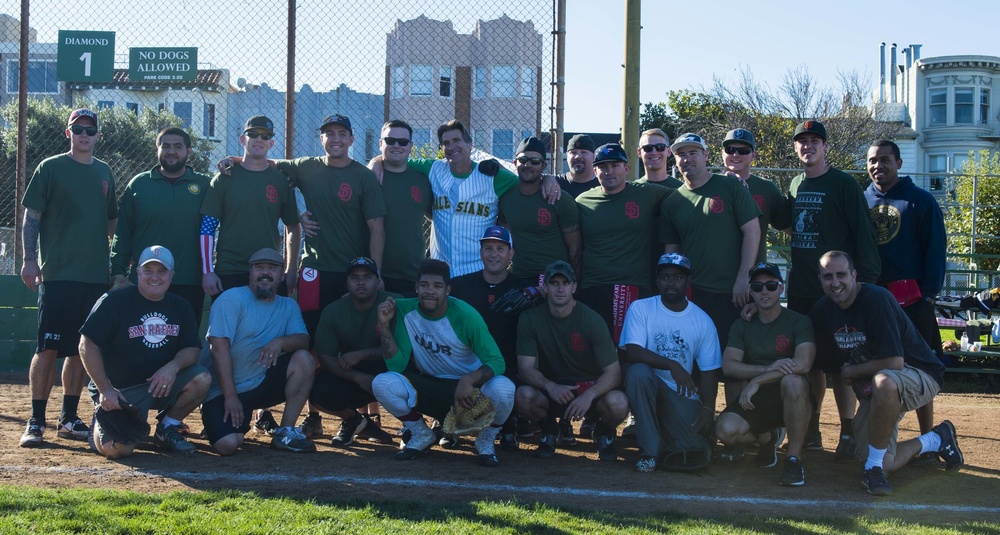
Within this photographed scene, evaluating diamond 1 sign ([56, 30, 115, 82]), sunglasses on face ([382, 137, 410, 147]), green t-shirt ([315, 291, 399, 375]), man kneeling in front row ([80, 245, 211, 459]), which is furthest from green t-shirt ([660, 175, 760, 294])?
diamond 1 sign ([56, 30, 115, 82])

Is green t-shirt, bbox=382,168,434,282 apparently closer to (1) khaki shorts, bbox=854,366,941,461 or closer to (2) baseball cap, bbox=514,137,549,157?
(2) baseball cap, bbox=514,137,549,157

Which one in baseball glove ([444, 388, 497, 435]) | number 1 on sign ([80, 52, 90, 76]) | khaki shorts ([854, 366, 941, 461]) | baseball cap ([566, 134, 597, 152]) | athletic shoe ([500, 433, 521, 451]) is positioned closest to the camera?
khaki shorts ([854, 366, 941, 461])

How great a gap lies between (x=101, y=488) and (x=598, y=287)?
3495 millimetres

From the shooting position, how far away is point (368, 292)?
6531 mm

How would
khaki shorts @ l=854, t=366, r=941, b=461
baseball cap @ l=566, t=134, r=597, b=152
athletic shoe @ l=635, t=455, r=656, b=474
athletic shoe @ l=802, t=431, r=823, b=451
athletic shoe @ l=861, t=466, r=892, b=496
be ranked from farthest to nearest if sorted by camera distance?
baseball cap @ l=566, t=134, r=597, b=152 < athletic shoe @ l=802, t=431, r=823, b=451 < athletic shoe @ l=635, t=455, r=656, b=474 < khaki shorts @ l=854, t=366, r=941, b=461 < athletic shoe @ l=861, t=466, r=892, b=496

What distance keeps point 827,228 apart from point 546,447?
2.46m

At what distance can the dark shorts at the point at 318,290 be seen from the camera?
22.7 feet

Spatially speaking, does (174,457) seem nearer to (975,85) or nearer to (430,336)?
(430,336)

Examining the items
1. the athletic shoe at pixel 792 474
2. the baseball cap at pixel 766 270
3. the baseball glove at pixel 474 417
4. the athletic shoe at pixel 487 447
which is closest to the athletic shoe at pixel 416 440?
the baseball glove at pixel 474 417

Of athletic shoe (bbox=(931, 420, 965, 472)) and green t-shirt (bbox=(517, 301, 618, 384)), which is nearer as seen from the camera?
athletic shoe (bbox=(931, 420, 965, 472))

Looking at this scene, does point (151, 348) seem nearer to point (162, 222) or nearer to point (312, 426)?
point (162, 222)

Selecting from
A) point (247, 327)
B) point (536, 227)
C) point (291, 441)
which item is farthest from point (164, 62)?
point (291, 441)

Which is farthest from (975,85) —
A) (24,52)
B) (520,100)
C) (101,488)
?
(101,488)

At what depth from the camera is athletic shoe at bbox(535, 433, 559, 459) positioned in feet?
20.8
